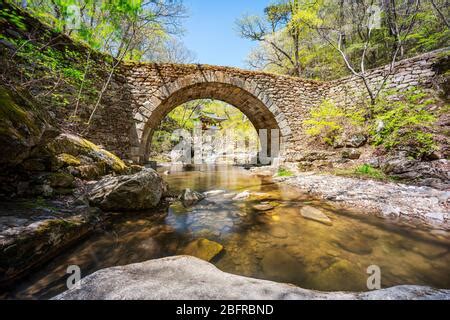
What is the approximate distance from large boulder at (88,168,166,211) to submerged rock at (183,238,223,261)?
4.35 feet

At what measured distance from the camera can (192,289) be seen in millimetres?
1004

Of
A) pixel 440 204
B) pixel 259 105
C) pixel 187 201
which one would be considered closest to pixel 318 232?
pixel 440 204

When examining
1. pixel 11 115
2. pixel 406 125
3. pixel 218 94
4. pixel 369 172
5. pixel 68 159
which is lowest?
pixel 369 172

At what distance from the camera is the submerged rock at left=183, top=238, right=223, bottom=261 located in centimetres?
189

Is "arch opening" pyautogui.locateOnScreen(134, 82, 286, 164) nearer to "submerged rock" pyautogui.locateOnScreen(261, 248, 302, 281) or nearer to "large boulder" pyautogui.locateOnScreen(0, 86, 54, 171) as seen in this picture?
"large boulder" pyautogui.locateOnScreen(0, 86, 54, 171)

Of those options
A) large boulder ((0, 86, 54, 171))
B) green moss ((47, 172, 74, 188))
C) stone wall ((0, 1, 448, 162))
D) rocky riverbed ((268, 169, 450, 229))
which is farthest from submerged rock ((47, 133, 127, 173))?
rocky riverbed ((268, 169, 450, 229))

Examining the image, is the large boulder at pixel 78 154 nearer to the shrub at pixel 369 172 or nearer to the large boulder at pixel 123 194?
the large boulder at pixel 123 194

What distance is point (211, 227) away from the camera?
261 centimetres

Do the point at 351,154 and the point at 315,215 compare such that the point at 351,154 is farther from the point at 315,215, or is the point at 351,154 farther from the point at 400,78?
the point at 315,215

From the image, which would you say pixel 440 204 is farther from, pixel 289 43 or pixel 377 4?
pixel 289 43

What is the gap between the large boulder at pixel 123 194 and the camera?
2730mm

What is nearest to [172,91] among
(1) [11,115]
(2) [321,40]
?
(1) [11,115]

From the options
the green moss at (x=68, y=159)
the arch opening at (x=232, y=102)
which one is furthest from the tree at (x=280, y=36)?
the green moss at (x=68, y=159)

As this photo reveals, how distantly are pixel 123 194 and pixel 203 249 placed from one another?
5.38ft
